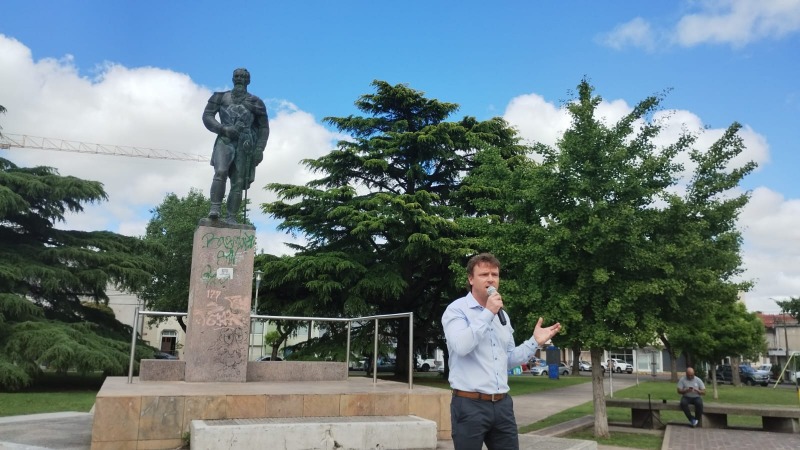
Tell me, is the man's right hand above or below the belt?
above

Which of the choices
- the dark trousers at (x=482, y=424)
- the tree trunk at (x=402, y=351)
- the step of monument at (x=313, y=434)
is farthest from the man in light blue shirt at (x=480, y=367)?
the tree trunk at (x=402, y=351)

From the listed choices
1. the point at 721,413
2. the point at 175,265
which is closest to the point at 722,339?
the point at 721,413

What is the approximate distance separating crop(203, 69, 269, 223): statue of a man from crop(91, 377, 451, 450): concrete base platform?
368 cm

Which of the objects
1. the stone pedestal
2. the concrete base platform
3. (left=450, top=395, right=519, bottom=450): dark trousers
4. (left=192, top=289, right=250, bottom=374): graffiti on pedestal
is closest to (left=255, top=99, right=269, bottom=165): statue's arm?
the stone pedestal

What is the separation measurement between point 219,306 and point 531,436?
4938mm

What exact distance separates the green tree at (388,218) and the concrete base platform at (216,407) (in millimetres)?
13577

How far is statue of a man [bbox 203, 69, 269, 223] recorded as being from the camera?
975cm

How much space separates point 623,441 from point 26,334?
1737cm

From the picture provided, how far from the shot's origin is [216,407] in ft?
21.1

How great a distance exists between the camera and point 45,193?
21.3 m

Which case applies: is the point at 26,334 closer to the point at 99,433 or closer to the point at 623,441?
the point at 99,433

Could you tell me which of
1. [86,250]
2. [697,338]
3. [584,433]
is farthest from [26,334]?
[697,338]

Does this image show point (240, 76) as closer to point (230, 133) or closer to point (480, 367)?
point (230, 133)

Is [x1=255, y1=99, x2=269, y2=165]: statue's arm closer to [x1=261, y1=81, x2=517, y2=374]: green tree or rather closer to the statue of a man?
the statue of a man
